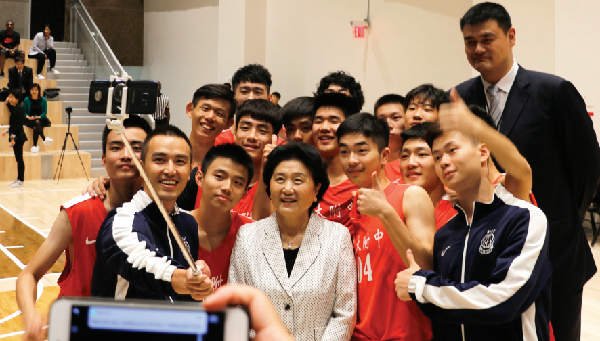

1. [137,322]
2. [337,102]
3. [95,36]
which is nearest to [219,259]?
[337,102]

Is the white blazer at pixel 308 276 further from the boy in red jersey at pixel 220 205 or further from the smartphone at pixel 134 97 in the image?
the smartphone at pixel 134 97

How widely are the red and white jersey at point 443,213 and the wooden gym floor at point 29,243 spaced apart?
2013 mm

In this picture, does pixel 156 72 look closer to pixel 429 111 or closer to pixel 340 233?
pixel 429 111

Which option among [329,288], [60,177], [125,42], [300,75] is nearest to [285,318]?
[329,288]

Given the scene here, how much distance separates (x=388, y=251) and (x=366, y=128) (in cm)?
71

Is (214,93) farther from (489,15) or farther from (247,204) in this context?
(489,15)

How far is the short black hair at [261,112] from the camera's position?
3641mm

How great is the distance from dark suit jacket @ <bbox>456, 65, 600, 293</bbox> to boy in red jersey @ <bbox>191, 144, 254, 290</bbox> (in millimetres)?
1311

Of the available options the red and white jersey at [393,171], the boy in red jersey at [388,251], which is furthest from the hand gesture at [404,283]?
the red and white jersey at [393,171]

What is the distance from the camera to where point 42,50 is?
53.8 ft

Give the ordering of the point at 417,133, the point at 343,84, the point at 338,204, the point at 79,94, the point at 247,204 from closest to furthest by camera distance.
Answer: the point at 338,204 < the point at 417,133 < the point at 247,204 < the point at 343,84 < the point at 79,94

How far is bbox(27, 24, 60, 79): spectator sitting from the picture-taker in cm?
1613

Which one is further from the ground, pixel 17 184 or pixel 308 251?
pixel 308 251

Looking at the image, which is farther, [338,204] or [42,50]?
[42,50]
